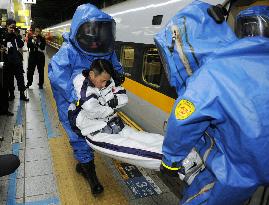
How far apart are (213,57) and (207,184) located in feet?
2.51

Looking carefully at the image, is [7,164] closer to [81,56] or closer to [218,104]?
[218,104]

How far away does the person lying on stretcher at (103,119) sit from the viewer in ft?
8.01

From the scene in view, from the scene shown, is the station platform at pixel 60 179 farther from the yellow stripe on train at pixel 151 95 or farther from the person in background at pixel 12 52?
the person in background at pixel 12 52

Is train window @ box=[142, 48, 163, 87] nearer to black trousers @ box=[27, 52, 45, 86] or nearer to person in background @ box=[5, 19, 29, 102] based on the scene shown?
person in background @ box=[5, 19, 29, 102]

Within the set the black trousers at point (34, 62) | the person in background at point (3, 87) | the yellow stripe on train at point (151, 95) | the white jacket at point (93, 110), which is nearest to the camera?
the white jacket at point (93, 110)

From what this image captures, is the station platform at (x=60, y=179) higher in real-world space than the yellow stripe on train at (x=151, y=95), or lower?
lower

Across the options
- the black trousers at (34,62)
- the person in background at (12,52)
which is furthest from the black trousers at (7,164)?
the black trousers at (34,62)

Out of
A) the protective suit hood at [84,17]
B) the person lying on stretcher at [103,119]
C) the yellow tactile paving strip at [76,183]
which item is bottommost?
the yellow tactile paving strip at [76,183]

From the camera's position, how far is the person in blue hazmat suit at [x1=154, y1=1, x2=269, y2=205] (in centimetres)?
142

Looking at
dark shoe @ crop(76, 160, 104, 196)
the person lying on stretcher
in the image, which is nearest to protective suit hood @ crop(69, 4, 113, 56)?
the person lying on stretcher

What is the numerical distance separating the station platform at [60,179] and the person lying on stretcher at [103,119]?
0.71 metres

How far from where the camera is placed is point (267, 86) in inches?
56.3

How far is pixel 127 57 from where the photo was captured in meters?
5.13

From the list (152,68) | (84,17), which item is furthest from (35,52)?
(84,17)
